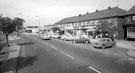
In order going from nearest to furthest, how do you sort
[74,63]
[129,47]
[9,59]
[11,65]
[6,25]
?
[11,65] → [74,63] → [9,59] → [6,25] → [129,47]

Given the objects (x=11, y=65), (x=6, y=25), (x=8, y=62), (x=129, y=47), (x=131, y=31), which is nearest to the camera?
(x=11, y=65)

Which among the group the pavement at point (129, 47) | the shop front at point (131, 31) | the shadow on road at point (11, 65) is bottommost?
the pavement at point (129, 47)

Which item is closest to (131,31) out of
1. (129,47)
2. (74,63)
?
(129,47)

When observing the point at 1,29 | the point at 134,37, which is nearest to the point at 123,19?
the point at 134,37

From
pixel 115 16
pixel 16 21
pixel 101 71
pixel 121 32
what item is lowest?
pixel 101 71

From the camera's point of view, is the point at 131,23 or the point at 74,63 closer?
the point at 74,63

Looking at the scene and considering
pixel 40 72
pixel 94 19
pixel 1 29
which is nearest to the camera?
pixel 40 72

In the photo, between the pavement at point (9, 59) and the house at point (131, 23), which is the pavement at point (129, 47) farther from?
the house at point (131, 23)

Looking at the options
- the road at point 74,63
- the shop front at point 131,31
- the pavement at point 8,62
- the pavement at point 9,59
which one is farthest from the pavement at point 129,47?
the pavement at point 8,62

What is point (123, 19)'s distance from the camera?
34.9 m

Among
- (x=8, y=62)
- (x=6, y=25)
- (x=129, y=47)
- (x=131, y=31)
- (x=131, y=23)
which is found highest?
(x=131, y=23)

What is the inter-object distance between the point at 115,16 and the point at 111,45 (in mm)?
17659

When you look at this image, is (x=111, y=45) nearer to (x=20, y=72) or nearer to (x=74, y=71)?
(x=74, y=71)

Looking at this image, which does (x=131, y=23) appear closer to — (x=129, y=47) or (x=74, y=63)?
(x=129, y=47)
